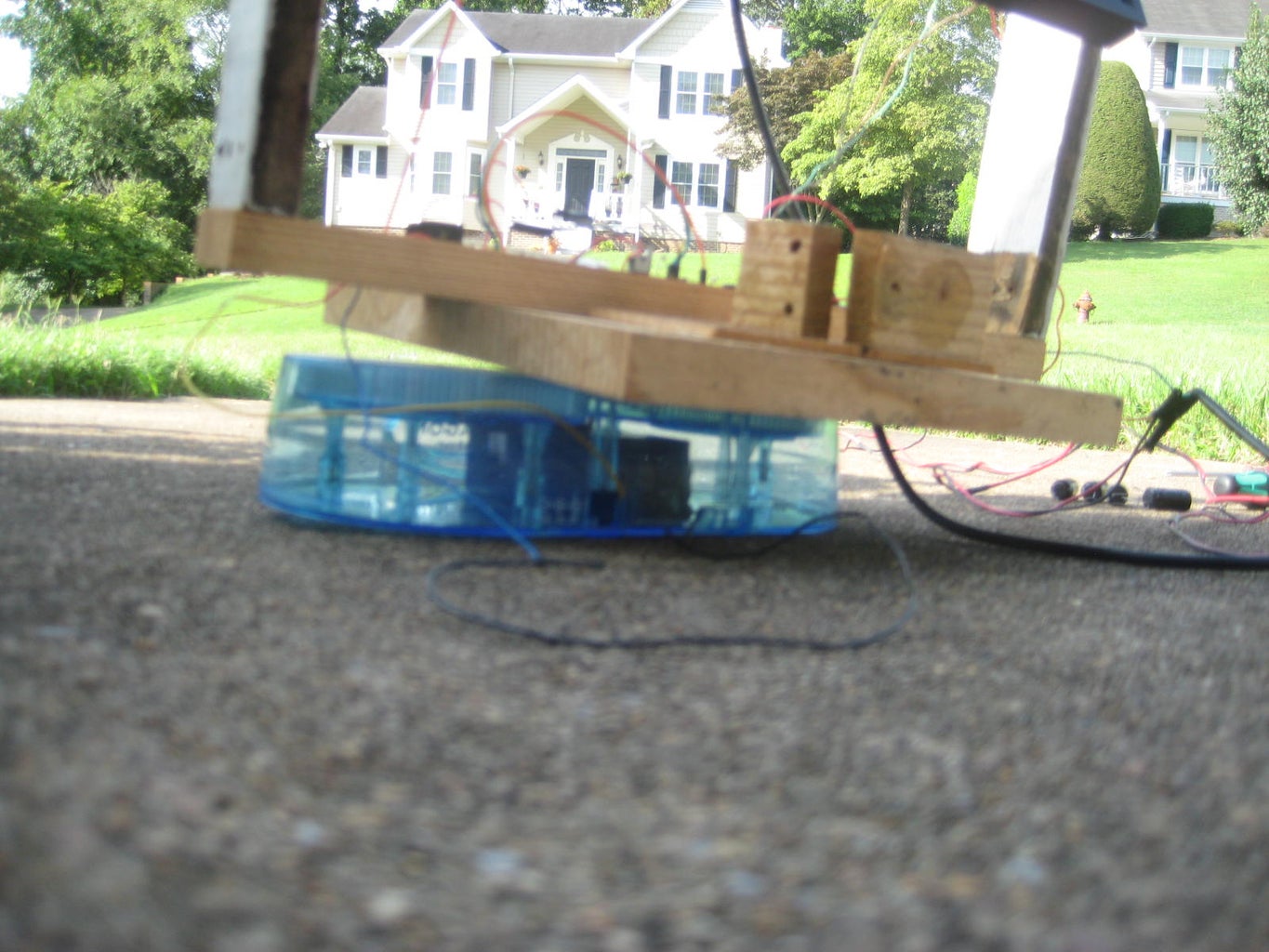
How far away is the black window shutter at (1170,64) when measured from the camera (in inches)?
1203

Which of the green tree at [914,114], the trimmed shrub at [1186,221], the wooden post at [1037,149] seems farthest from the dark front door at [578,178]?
the wooden post at [1037,149]

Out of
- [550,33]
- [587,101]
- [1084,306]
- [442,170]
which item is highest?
[550,33]

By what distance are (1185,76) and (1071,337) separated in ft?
72.2

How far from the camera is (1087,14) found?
8.30 ft

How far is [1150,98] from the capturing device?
30297mm

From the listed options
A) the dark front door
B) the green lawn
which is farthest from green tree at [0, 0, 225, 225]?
the dark front door

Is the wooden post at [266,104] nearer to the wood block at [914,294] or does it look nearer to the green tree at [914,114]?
the wood block at [914,294]

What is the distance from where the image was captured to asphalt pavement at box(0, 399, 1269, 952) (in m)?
0.89

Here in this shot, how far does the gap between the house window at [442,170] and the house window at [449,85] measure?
49.8 inches

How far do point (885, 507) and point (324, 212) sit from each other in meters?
32.2

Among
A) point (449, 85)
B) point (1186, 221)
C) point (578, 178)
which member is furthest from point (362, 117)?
point (1186, 221)

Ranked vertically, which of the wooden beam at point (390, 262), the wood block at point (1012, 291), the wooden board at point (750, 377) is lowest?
the wooden board at point (750, 377)

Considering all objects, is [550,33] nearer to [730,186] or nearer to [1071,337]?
[730,186]

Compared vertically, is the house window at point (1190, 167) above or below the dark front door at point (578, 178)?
above
